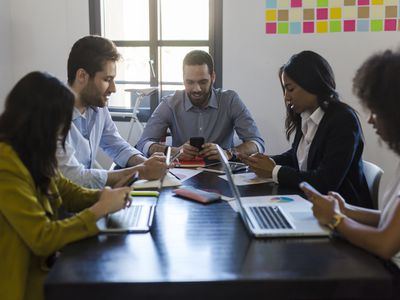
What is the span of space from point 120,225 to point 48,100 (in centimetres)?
43

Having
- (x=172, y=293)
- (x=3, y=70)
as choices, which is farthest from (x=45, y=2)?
(x=172, y=293)

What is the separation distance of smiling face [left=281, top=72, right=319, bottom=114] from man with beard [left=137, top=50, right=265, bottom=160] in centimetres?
68

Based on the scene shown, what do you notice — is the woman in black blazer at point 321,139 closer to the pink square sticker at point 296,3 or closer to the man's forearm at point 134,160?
the man's forearm at point 134,160

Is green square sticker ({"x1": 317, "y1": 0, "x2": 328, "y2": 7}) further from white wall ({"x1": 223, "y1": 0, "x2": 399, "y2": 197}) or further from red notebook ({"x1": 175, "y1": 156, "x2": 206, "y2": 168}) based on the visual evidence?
red notebook ({"x1": 175, "y1": 156, "x2": 206, "y2": 168})

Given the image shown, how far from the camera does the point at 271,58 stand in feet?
11.6

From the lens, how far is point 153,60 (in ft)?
12.4

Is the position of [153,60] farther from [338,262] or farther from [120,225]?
[338,262]


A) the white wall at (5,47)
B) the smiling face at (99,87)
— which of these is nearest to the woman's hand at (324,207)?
the smiling face at (99,87)

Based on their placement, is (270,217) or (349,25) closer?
(270,217)

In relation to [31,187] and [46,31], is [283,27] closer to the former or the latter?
[46,31]

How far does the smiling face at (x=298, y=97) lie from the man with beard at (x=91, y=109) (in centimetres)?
64

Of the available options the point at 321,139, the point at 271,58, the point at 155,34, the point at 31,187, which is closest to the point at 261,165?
the point at 321,139

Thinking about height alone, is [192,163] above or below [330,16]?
below

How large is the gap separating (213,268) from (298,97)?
46.3 inches
